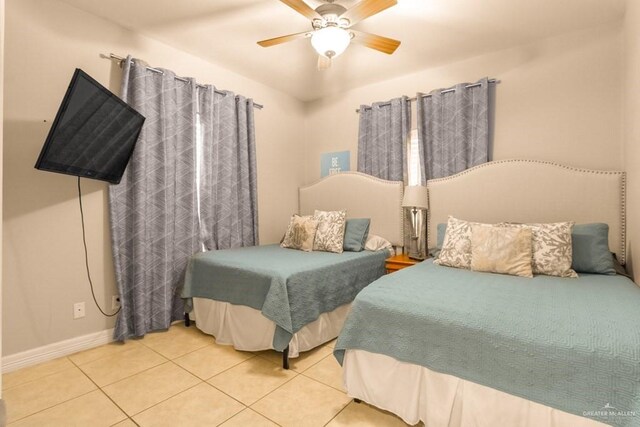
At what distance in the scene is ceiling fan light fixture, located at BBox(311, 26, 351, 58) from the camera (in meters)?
2.13

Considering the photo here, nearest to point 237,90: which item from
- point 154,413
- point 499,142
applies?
point 499,142

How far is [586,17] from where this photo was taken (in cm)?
259

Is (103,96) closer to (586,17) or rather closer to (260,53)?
(260,53)

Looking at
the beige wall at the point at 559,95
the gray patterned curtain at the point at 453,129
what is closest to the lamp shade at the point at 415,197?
the gray patterned curtain at the point at 453,129

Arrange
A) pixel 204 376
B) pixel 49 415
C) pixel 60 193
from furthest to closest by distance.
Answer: pixel 60 193 < pixel 204 376 < pixel 49 415

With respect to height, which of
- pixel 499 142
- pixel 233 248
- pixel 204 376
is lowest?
pixel 204 376

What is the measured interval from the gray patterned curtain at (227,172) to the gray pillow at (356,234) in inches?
42.0

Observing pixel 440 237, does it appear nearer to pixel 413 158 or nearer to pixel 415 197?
pixel 415 197

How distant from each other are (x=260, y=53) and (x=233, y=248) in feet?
6.32

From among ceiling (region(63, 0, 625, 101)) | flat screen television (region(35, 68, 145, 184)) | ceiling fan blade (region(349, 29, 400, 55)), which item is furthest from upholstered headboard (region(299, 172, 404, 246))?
flat screen television (region(35, 68, 145, 184))

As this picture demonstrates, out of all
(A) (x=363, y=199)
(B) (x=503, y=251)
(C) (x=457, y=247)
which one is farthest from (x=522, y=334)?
(A) (x=363, y=199)

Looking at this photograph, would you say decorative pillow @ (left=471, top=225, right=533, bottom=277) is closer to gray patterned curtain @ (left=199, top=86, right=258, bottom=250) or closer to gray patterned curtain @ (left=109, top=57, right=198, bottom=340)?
gray patterned curtain @ (left=199, top=86, right=258, bottom=250)

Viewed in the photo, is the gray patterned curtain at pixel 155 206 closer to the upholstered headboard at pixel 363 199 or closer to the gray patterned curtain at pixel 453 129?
the upholstered headboard at pixel 363 199

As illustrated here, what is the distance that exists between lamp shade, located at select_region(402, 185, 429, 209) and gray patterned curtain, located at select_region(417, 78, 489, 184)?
10.4 inches
